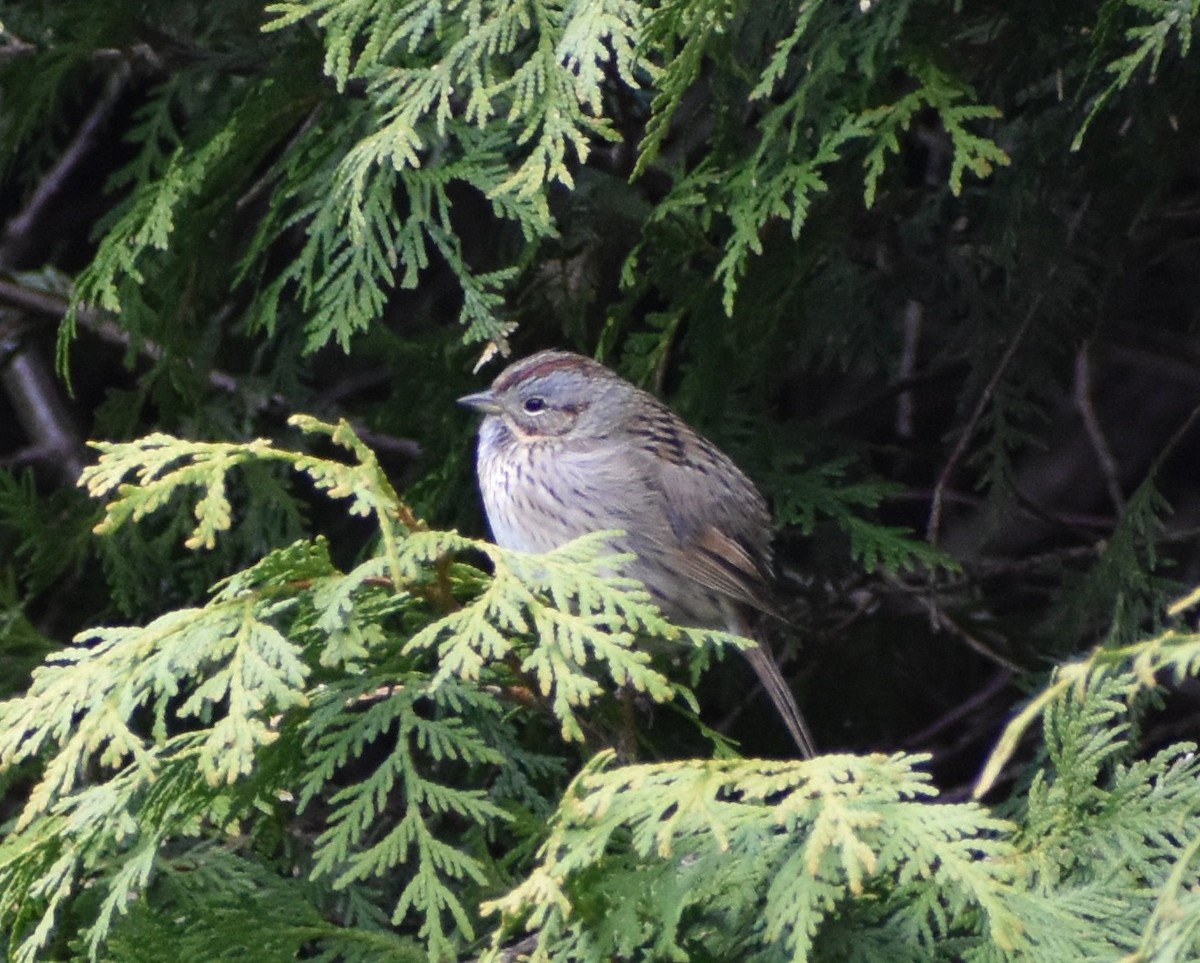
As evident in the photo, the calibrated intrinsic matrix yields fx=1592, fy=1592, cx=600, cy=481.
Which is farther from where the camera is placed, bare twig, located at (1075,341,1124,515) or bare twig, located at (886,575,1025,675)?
bare twig, located at (1075,341,1124,515)

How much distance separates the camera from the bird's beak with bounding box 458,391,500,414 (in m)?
3.61

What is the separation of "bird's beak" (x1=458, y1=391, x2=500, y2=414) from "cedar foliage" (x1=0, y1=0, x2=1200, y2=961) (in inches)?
4.3

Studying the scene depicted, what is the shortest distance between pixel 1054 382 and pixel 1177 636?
6.65ft

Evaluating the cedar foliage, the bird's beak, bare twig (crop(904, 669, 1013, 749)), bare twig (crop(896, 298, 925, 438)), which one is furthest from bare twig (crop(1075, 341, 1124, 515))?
the bird's beak

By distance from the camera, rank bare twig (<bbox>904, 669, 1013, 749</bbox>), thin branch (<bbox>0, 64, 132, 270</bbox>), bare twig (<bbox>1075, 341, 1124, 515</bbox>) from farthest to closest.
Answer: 1. thin branch (<bbox>0, 64, 132, 270</bbox>)
2. bare twig (<bbox>1075, 341, 1124, 515</bbox>)
3. bare twig (<bbox>904, 669, 1013, 749</bbox>)

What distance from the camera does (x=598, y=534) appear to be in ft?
7.84

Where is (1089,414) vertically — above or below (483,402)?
below

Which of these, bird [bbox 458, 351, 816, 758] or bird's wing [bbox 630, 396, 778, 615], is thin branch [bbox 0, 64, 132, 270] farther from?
bird's wing [bbox 630, 396, 778, 615]

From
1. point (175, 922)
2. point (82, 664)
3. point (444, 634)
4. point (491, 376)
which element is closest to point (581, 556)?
point (444, 634)

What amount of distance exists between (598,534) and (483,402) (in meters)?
1.28

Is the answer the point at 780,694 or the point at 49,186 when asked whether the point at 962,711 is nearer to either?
the point at 780,694

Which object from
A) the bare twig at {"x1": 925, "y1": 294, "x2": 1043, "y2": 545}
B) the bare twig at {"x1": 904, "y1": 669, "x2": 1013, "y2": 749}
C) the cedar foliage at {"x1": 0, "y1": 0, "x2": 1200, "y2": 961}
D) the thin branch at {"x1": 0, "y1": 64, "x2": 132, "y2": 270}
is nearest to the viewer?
the cedar foliage at {"x1": 0, "y1": 0, "x2": 1200, "y2": 961}

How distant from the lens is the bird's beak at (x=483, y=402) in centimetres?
361

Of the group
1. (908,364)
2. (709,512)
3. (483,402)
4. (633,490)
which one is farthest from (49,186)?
(908,364)
